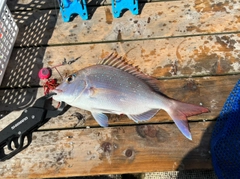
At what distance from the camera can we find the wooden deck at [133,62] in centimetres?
210

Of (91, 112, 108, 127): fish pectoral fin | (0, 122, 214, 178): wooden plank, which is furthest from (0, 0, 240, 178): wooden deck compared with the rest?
(91, 112, 108, 127): fish pectoral fin

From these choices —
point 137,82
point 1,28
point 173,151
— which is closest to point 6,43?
point 1,28

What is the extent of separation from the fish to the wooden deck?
143 millimetres

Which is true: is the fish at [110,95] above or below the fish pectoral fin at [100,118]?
above

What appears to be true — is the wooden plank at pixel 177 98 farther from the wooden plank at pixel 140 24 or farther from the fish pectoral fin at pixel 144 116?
the wooden plank at pixel 140 24

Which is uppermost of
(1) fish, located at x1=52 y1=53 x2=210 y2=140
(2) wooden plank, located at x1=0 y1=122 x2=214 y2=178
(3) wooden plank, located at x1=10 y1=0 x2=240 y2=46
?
(3) wooden plank, located at x1=10 y1=0 x2=240 y2=46

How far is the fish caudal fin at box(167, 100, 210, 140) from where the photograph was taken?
1.93 metres

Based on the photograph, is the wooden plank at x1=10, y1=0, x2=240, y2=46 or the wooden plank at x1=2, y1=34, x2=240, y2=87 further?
the wooden plank at x1=10, y1=0, x2=240, y2=46

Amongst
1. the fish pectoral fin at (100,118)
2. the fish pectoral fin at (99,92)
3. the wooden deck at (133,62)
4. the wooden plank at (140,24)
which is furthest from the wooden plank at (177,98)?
the wooden plank at (140,24)

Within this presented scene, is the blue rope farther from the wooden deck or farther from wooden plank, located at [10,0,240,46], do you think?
wooden plank, located at [10,0,240,46]

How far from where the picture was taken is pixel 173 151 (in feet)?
6.83

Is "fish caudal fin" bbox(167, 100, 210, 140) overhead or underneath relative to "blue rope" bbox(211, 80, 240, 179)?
overhead

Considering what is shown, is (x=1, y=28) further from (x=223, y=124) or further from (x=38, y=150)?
(x=223, y=124)

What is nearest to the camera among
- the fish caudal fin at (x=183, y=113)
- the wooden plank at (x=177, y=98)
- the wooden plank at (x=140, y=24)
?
the fish caudal fin at (x=183, y=113)
